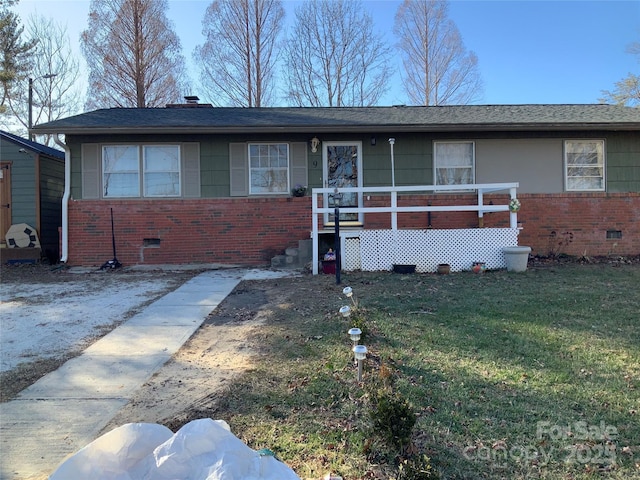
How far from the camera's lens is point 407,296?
6.04 meters

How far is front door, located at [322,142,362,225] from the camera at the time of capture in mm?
9844

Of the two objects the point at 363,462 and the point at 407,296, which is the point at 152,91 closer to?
the point at 407,296

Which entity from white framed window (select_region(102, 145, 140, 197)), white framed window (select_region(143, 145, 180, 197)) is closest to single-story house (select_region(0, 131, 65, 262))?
white framed window (select_region(102, 145, 140, 197))

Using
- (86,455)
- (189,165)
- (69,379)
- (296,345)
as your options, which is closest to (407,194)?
(189,165)

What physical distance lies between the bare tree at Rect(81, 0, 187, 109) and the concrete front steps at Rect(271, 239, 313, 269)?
13090 millimetres

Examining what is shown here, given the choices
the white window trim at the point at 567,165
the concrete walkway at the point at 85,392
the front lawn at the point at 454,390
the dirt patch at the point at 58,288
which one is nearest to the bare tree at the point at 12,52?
the dirt patch at the point at 58,288

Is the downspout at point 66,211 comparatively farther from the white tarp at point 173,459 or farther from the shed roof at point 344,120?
the white tarp at point 173,459

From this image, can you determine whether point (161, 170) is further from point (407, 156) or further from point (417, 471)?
point (417, 471)

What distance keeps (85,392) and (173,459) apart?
7.06 feet

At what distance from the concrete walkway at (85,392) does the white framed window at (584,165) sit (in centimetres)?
906

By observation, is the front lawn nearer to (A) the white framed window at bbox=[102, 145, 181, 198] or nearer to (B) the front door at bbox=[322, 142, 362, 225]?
(B) the front door at bbox=[322, 142, 362, 225]

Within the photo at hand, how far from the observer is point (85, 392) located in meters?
3.37

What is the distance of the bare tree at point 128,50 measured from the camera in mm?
17500

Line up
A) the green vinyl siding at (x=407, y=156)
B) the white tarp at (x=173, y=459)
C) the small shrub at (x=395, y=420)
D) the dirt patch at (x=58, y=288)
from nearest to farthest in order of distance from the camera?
the white tarp at (x=173, y=459)
the small shrub at (x=395, y=420)
the dirt patch at (x=58, y=288)
the green vinyl siding at (x=407, y=156)
